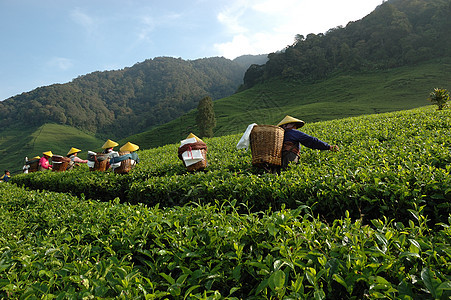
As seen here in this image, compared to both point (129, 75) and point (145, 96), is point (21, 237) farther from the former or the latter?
point (129, 75)

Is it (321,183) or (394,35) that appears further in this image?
(394,35)

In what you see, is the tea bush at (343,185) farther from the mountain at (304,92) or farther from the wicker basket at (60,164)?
the mountain at (304,92)

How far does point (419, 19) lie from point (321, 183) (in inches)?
4346

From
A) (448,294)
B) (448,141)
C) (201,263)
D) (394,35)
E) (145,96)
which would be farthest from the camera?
(145,96)

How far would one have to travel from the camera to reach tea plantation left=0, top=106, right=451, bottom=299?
5.11 feet

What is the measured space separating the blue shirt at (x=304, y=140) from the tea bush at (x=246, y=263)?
10.8 feet

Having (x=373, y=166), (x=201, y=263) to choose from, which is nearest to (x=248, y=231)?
(x=201, y=263)

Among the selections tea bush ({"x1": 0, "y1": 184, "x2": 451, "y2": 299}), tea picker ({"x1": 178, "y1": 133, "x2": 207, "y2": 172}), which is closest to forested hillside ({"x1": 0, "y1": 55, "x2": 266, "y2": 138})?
tea picker ({"x1": 178, "y1": 133, "x2": 207, "y2": 172})

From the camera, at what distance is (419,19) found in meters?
81.2

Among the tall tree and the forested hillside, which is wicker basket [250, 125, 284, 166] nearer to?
the tall tree

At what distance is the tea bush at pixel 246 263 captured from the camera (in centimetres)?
150

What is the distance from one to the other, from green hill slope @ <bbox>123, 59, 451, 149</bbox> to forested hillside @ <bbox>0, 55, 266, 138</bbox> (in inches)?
1953

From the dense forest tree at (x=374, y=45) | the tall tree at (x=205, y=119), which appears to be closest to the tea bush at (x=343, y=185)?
the tall tree at (x=205, y=119)

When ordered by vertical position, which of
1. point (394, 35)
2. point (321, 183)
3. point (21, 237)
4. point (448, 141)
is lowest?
point (448, 141)
